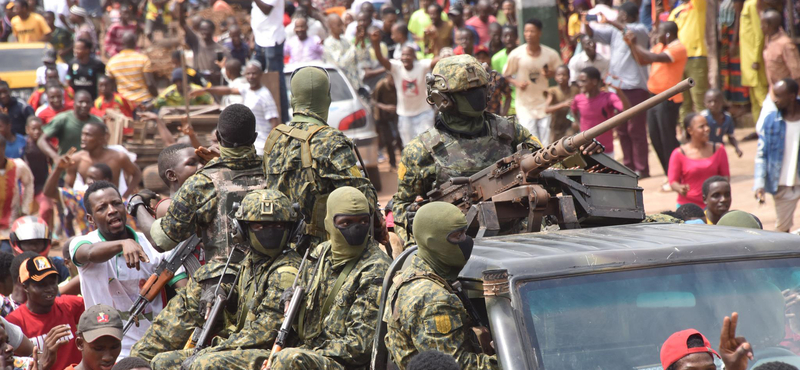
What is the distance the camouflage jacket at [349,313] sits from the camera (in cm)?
487

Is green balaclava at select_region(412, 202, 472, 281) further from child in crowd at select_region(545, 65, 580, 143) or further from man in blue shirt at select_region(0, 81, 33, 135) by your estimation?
man in blue shirt at select_region(0, 81, 33, 135)

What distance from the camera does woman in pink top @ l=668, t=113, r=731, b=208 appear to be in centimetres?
1019

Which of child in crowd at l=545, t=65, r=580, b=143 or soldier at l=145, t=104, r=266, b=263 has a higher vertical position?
soldier at l=145, t=104, r=266, b=263

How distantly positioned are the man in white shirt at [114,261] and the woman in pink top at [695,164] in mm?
5566

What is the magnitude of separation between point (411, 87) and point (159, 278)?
9243 mm

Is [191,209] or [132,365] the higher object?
[191,209]

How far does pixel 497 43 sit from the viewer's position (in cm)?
1672

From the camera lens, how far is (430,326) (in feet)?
13.6

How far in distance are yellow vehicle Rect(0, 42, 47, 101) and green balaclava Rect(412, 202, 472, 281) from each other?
1654 centimetres

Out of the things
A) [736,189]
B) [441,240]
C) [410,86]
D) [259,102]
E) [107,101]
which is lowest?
[736,189]

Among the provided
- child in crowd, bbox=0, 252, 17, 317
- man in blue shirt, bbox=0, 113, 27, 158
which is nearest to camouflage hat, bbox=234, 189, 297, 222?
child in crowd, bbox=0, 252, 17, 317

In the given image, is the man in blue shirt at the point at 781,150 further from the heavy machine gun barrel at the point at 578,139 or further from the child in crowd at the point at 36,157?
the child in crowd at the point at 36,157

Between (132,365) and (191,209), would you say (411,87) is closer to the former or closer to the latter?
(191,209)

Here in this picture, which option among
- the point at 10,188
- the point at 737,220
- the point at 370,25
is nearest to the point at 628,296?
the point at 737,220
